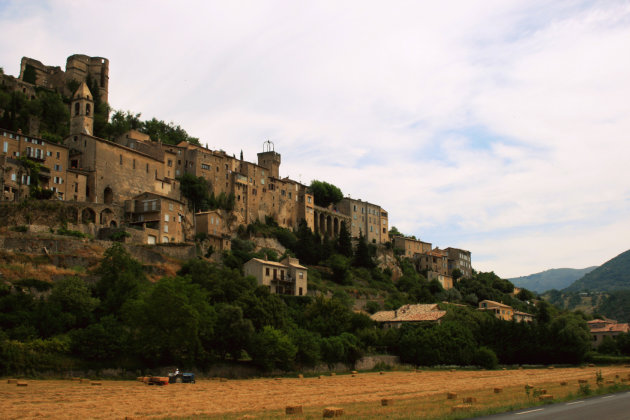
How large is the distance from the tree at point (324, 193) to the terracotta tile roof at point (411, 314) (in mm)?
40110

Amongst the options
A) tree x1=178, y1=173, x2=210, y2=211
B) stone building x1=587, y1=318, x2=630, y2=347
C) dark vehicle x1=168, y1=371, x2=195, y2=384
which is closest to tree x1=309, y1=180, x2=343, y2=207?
tree x1=178, y1=173, x2=210, y2=211

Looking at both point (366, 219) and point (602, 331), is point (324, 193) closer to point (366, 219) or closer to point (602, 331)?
point (366, 219)

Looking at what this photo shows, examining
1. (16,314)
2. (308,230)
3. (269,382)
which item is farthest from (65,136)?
(269,382)

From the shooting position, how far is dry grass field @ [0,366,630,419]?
2527 cm

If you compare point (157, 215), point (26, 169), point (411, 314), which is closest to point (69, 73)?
point (26, 169)

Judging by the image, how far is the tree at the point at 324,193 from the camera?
11875 cm

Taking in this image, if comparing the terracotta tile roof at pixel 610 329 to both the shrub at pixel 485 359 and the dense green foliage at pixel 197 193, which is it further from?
the dense green foliage at pixel 197 193

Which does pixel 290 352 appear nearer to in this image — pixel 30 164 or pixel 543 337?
pixel 543 337

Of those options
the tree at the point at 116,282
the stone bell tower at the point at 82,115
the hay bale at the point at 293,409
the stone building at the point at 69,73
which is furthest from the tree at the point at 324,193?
the hay bale at the point at 293,409

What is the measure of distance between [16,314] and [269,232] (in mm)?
53006

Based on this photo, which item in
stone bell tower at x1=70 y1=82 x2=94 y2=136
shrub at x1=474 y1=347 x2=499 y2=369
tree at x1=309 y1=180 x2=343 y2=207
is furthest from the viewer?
tree at x1=309 y1=180 x2=343 y2=207

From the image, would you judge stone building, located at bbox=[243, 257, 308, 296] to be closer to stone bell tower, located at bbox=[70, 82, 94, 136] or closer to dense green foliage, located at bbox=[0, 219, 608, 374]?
dense green foliage, located at bbox=[0, 219, 608, 374]

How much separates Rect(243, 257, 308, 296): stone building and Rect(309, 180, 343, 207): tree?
36.8 meters

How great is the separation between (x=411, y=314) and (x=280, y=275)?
17291 mm
